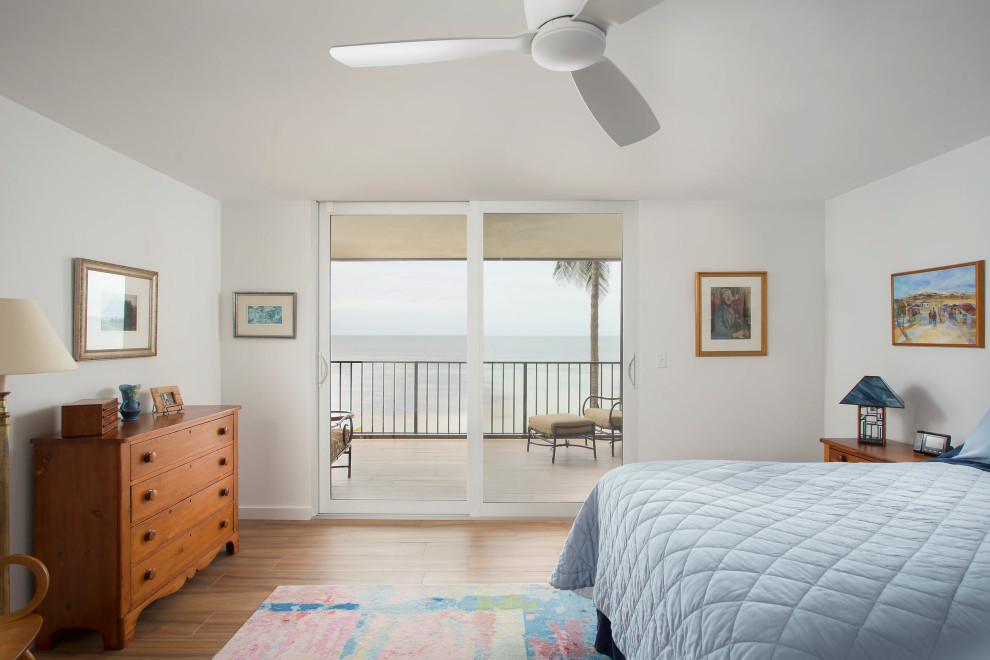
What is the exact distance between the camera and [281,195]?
3750 millimetres

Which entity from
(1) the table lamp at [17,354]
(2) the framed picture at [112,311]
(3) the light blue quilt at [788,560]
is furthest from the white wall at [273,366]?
(3) the light blue quilt at [788,560]

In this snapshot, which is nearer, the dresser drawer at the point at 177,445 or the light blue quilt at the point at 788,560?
the light blue quilt at the point at 788,560

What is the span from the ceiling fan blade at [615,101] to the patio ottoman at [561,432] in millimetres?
2579

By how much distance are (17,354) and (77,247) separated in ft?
3.10

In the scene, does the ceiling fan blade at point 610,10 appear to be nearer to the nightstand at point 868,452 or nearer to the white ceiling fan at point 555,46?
the white ceiling fan at point 555,46

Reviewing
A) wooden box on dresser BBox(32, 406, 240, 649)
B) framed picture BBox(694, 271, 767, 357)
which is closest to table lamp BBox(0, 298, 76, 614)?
wooden box on dresser BBox(32, 406, 240, 649)

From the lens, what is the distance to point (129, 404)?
2732 mm

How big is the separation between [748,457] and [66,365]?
4.12 meters

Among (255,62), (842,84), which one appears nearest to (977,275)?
(842,84)

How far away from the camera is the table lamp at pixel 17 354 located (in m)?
1.86

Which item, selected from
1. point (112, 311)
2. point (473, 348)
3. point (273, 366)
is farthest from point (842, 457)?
point (112, 311)

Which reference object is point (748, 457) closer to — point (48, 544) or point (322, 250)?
point (322, 250)

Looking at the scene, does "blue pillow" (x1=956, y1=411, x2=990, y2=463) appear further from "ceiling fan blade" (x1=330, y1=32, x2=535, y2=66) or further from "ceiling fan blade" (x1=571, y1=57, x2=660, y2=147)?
"ceiling fan blade" (x1=330, y1=32, x2=535, y2=66)

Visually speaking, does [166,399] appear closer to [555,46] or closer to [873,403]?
[555,46]
